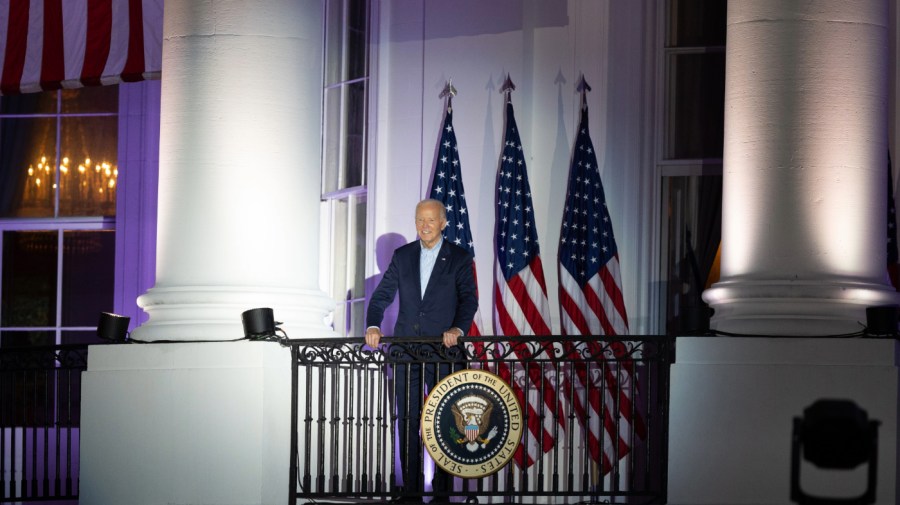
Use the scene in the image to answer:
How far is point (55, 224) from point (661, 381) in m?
9.41

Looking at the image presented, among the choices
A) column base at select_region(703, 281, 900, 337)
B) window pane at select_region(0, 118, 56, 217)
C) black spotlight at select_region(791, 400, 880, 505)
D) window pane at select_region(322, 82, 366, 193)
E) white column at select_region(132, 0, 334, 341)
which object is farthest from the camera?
→ window pane at select_region(0, 118, 56, 217)

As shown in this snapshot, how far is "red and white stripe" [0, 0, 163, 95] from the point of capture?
14047 mm

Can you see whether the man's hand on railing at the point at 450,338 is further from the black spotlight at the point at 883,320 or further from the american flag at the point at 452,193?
the american flag at the point at 452,193

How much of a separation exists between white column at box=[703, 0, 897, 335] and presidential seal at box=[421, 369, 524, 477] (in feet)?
5.35

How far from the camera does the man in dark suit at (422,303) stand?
9.98 meters

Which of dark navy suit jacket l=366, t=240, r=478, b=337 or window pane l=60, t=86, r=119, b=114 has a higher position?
window pane l=60, t=86, r=119, b=114

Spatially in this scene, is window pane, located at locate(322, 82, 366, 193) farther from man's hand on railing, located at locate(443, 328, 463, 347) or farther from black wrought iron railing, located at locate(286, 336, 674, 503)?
man's hand on railing, located at locate(443, 328, 463, 347)

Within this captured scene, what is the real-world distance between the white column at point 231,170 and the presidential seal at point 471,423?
5.05 feet

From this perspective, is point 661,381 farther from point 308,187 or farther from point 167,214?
point 167,214

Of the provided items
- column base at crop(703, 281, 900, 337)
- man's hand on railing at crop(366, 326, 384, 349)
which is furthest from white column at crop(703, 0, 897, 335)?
man's hand on railing at crop(366, 326, 384, 349)

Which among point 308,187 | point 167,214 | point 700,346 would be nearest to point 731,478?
point 700,346

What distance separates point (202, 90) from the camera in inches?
420

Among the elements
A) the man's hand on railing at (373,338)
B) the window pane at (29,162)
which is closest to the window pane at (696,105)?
the man's hand on railing at (373,338)

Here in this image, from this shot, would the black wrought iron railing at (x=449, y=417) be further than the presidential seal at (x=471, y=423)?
No
